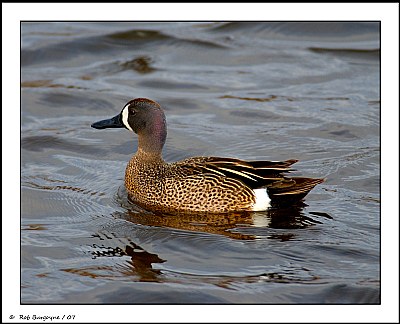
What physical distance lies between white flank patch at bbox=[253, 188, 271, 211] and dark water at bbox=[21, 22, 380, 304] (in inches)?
3.7

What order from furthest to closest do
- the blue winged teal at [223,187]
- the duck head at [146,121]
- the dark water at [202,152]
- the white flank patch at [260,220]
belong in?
the duck head at [146,121] → the blue winged teal at [223,187] → the white flank patch at [260,220] → the dark water at [202,152]

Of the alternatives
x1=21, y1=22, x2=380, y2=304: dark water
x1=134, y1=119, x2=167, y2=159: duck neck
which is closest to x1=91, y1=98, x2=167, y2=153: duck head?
x1=134, y1=119, x2=167, y2=159: duck neck

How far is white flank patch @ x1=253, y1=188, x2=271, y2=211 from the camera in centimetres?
896

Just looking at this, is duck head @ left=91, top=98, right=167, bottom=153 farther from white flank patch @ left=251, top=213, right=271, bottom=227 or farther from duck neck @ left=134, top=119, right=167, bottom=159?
white flank patch @ left=251, top=213, right=271, bottom=227

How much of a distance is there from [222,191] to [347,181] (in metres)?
1.60

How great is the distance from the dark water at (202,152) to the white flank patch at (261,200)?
9 centimetres

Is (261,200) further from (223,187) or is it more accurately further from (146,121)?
(146,121)

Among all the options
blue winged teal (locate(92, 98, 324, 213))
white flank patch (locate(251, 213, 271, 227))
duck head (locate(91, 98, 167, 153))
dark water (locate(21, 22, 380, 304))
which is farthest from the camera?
duck head (locate(91, 98, 167, 153))

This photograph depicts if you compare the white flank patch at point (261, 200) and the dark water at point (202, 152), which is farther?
the white flank patch at point (261, 200)

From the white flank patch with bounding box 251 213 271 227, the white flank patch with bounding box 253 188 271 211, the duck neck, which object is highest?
the duck neck

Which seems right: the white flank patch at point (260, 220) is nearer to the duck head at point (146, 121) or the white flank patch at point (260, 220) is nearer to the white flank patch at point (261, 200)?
the white flank patch at point (261, 200)

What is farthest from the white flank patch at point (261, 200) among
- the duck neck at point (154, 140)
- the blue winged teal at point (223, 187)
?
the duck neck at point (154, 140)

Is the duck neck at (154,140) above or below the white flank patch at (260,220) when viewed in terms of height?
above

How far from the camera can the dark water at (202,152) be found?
7504mm
